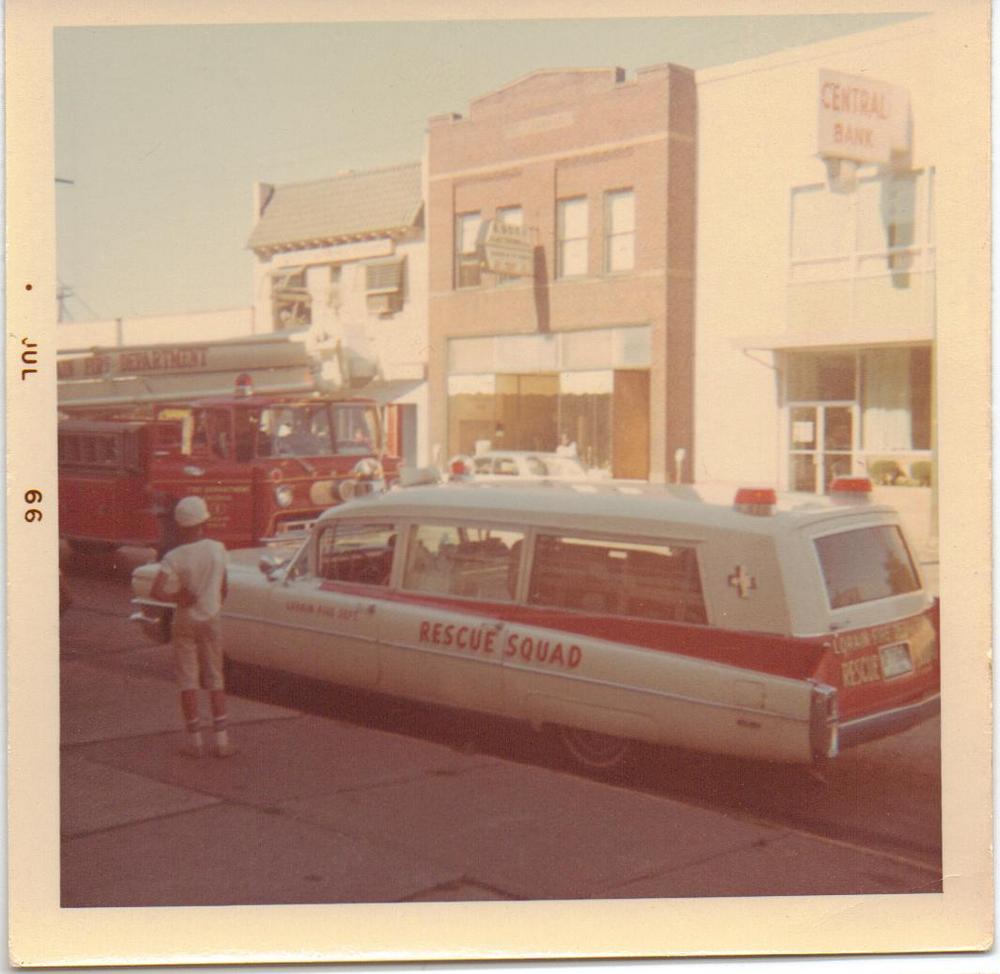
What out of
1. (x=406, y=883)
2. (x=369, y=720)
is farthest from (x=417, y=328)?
(x=406, y=883)

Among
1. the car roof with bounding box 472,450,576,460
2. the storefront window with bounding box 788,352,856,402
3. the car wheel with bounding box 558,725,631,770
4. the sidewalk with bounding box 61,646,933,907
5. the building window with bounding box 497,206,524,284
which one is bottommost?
the sidewalk with bounding box 61,646,933,907

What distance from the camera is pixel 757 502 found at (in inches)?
199

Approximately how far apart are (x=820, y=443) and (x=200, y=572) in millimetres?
3216

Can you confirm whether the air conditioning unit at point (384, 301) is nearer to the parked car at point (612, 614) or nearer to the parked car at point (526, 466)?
the parked car at point (526, 466)

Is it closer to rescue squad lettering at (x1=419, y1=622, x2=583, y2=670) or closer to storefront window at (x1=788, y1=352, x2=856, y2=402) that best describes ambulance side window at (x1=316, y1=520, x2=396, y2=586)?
rescue squad lettering at (x1=419, y1=622, x2=583, y2=670)

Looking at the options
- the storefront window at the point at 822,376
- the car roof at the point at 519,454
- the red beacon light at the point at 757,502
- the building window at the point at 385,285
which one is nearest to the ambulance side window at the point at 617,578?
the red beacon light at the point at 757,502

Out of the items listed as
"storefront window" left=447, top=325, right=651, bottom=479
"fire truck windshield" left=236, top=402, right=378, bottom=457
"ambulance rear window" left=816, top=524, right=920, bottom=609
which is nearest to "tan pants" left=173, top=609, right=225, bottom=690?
"fire truck windshield" left=236, top=402, right=378, bottom=457

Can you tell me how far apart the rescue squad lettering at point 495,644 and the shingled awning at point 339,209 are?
2.06m

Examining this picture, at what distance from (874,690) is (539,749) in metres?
1.57

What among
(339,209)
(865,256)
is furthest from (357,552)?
(865,256)

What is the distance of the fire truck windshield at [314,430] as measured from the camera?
6.13 meters

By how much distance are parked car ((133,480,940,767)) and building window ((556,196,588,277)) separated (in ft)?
4.13

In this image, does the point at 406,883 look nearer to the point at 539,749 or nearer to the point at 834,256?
the point at 539,749

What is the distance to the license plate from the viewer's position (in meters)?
5.14
